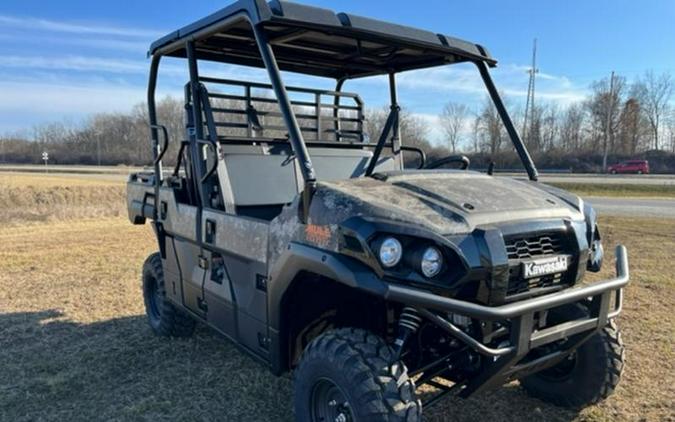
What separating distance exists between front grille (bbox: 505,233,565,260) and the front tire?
0.68 m

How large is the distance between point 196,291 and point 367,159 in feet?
5.71

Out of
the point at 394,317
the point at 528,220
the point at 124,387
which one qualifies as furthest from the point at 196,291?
the point at 528,220

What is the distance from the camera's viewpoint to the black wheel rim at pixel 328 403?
93.0 inches

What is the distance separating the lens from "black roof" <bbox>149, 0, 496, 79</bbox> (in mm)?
2697

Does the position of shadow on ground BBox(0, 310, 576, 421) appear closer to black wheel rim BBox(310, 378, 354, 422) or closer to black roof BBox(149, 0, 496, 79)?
black wheel rim BBox(310, 378, 354, 422)

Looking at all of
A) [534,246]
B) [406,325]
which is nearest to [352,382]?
[406,325]

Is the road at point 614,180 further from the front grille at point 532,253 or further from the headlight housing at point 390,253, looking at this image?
the headlight housing at point 390,253

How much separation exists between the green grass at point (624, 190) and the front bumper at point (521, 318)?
19.2 metres

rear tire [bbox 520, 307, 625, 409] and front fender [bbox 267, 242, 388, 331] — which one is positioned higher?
front fender [bbox 267, 242, 388, 331]

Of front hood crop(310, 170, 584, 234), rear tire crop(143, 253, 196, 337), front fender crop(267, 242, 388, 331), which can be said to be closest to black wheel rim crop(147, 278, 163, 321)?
rear tire crop(143, 253, 196, 337)

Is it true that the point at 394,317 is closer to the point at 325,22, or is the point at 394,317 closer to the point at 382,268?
the point at 382,268

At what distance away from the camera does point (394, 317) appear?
2.74 m

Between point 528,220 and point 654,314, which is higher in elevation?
point 528,220

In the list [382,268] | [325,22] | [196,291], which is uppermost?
[325,22]
